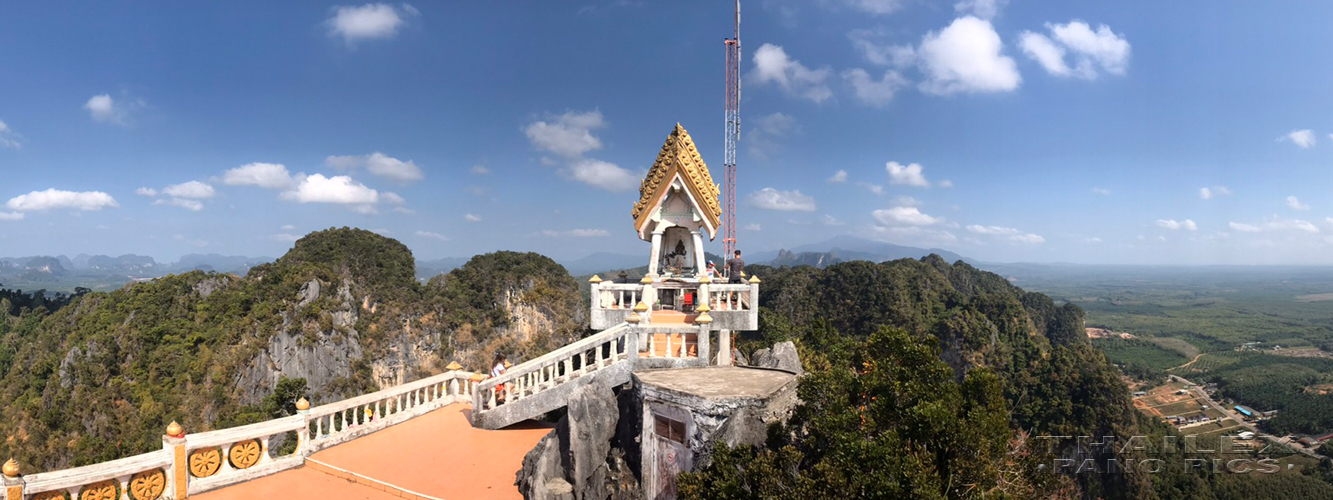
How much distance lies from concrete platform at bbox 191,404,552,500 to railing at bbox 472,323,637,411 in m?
0.79

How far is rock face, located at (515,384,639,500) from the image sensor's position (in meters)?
9.22

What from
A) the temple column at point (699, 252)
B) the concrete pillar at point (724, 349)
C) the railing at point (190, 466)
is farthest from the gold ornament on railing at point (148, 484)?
the temple column at point (699, 252)

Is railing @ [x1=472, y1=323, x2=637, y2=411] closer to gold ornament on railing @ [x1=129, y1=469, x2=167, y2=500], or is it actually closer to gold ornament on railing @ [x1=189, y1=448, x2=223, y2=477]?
gold ornament on railing @ [x1=189, y1=448, x2=223, y2=477]

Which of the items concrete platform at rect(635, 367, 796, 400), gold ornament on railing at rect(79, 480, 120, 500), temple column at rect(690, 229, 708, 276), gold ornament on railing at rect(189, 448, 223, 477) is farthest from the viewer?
temple column at rect(690, 229, 708, 276)

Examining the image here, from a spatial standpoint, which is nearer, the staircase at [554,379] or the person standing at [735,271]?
the staircase at [554,379]

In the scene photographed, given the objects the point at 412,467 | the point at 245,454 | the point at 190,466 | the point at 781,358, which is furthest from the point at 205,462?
the point at 781,358

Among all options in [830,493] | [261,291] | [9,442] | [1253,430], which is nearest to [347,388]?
[261,291]

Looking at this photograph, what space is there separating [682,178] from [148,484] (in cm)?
1064

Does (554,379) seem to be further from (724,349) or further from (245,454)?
(245,454)

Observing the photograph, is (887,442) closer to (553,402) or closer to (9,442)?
(553,402)

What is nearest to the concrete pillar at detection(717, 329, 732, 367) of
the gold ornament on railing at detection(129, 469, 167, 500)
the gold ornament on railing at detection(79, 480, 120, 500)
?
the gold ornament on railing at detection(129, 469, 167, 500)

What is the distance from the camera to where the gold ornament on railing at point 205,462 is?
342 inches

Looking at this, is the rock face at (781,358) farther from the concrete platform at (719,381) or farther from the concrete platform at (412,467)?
the concrete platform at (412,467)

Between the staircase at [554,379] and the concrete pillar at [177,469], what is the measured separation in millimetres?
4560
